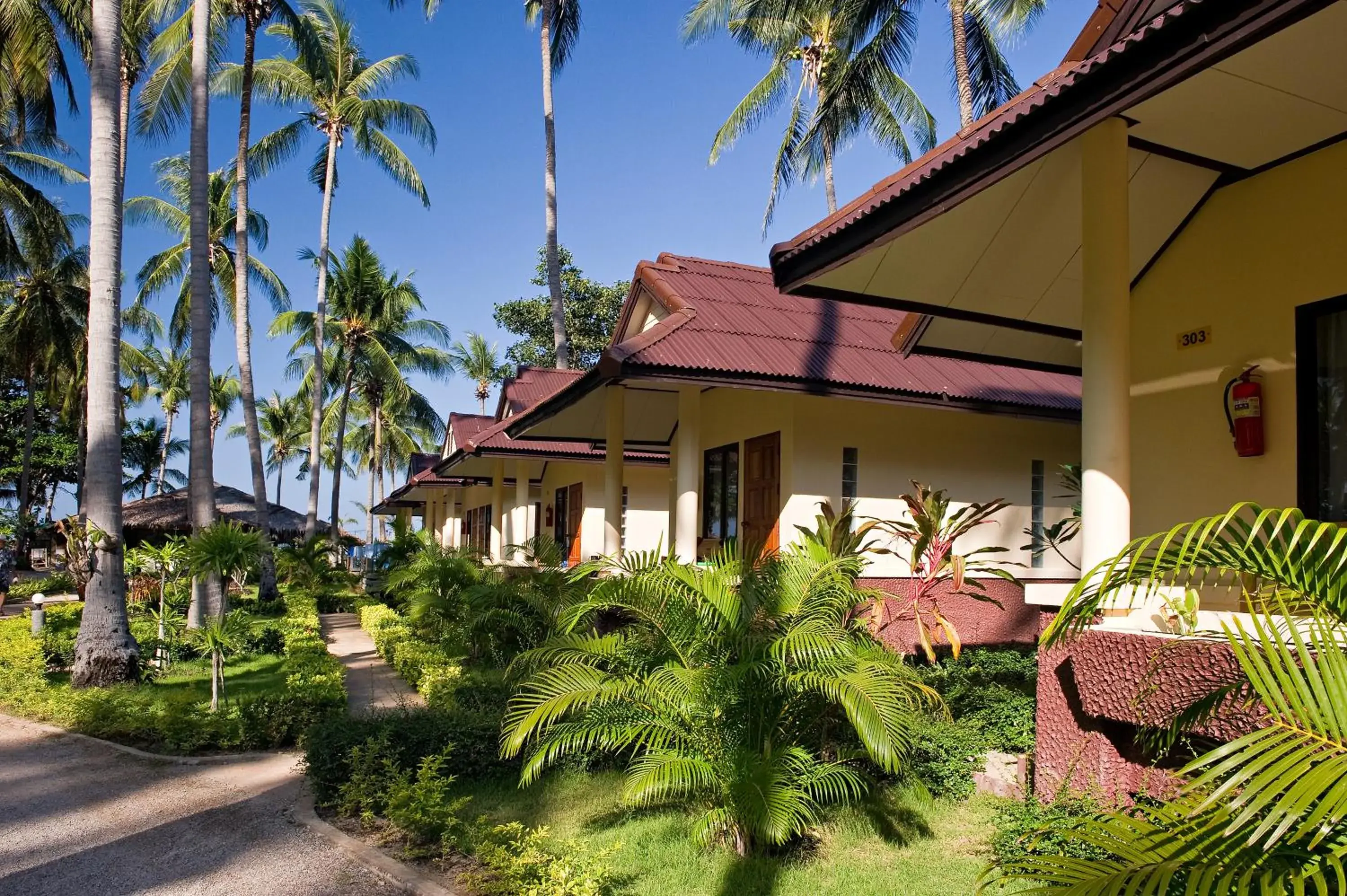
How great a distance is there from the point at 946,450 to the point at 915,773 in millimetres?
6396

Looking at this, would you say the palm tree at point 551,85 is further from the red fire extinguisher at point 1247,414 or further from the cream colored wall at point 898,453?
the red fire extinguisher at point 1247,414

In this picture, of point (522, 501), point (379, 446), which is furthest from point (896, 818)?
point (379, 446)

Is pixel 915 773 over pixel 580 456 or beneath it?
beneath

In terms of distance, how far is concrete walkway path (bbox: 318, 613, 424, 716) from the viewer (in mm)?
9891

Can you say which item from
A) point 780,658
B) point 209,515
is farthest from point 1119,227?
point 209,515

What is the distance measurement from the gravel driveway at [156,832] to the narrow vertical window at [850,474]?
638cm

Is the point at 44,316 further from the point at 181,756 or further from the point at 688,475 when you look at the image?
the point at 688,475

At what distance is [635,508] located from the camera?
1880 centimetres

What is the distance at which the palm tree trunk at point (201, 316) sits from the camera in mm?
14047

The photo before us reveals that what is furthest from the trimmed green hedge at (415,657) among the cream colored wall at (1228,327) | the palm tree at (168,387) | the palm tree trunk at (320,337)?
the palm tree at (168,387)

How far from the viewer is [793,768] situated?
16.6 ft

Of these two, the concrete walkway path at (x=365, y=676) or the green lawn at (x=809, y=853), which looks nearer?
the green lawn at (x=809, y=853)

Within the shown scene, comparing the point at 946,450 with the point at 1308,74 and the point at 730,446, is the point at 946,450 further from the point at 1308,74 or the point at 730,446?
the point at 1308,74

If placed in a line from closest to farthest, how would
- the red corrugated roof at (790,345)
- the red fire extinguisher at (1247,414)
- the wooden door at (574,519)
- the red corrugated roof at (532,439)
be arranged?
the red fire extinguisher at (1247,414)
the red corrugated roof at (790,345)
the red corrugated roof at (532,439)
the wooden door at (574,519)
